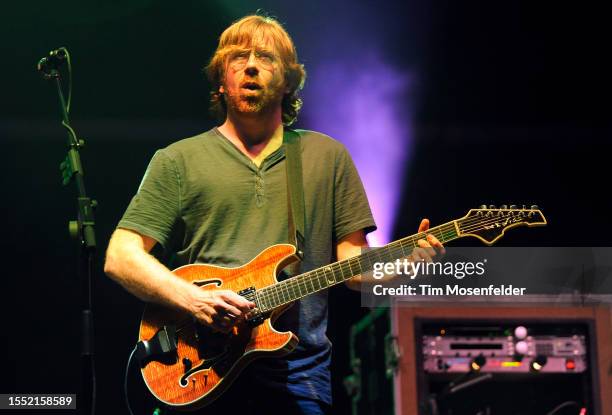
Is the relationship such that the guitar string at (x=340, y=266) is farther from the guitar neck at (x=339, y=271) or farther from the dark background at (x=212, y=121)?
the dark background at (x=212, y=121)

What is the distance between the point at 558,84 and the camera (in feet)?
16.6

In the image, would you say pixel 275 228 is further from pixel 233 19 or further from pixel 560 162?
pixel 560 162

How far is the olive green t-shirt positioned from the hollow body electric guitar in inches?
2.8

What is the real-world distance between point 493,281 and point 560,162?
1.40 metres

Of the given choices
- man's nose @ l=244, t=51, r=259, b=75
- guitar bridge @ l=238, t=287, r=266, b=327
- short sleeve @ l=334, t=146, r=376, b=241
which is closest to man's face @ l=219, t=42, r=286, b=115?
man's nose @ l=244, t=51, r=259, b=75

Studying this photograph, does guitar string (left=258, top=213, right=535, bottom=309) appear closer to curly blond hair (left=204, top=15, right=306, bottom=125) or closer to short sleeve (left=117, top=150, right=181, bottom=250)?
short sleeve (left=117, top=150, right=181, bottom=250)

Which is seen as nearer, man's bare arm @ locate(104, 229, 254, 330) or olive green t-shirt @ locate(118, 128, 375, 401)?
man's bare arm @ locate(104, 229, 254, 330)

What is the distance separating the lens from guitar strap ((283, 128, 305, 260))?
3.04 m

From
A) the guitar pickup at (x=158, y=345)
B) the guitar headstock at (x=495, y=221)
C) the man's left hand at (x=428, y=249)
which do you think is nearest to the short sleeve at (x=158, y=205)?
the guitar pickup at (x=158, y=345)

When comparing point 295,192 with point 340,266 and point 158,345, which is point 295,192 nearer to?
point 340,266

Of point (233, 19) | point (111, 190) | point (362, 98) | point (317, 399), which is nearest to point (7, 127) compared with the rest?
point (111, 190)

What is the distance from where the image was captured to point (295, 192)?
310 centimetres

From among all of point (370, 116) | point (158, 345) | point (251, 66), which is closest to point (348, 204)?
point (251, 66)

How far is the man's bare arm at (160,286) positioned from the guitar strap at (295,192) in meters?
0.34
